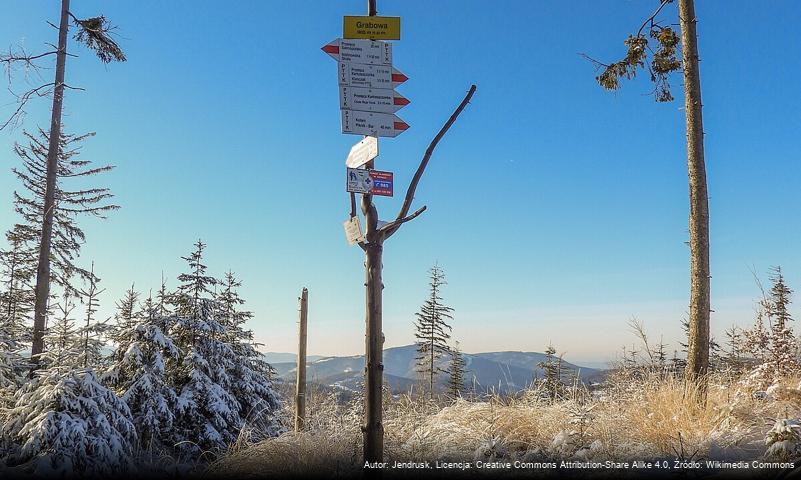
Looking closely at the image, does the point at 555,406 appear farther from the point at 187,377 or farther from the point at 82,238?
the point at 82,238

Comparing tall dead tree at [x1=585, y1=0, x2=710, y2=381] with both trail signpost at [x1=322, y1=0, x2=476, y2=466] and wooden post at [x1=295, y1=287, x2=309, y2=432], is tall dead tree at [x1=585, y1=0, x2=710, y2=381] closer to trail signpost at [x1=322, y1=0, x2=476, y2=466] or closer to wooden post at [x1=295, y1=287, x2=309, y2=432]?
trail signpost at [x1=322, y1=0, x2=476, y2=466]

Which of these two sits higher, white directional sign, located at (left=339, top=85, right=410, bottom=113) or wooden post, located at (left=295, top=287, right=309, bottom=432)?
white directional sign, located at (left=339, top=85, right=410, bottom=113)

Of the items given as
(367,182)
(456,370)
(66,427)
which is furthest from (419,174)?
(456,370)

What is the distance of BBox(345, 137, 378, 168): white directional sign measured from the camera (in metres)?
4.43

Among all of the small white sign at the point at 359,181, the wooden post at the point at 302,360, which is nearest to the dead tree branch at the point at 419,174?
the small white sign at the point at 359,181

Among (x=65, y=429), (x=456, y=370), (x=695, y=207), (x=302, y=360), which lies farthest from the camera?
(x=456, y=370)

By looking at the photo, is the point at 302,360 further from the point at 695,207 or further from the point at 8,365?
the point at 695,207

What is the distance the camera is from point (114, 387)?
11000 millimetres

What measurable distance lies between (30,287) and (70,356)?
18087 millimetres

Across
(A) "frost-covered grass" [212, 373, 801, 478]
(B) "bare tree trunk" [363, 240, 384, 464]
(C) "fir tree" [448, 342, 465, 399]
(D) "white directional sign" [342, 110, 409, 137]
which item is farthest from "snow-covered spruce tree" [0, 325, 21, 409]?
(C) "fir tree" [448, 342, 465, 399]

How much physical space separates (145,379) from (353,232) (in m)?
8.32

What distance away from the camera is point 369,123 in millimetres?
4375

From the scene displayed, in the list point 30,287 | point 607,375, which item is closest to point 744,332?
point 607,375

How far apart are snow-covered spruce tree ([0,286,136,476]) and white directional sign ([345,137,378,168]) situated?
564cm
